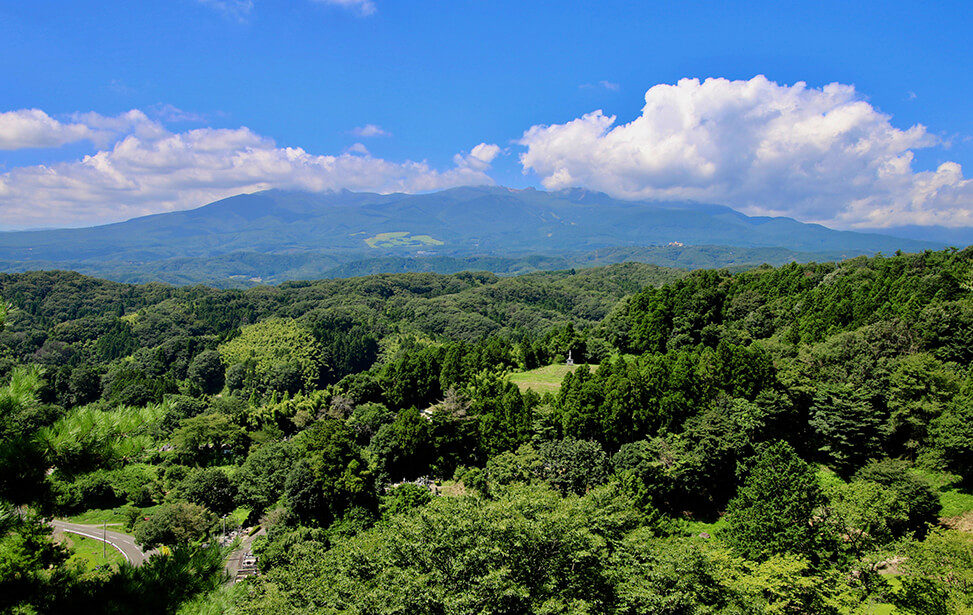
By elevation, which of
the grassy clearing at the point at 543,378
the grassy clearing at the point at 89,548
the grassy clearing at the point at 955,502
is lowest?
the grassy clearing at the point at 89,548

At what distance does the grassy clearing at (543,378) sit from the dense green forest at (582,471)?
4.80 ft

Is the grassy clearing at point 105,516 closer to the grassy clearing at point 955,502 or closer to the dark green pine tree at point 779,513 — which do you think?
the dark green pine tree at point 779,513

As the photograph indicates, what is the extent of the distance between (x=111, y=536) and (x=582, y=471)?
25.1 m

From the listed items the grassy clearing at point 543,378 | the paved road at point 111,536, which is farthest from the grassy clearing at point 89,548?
the grassy clearing at point 543,378

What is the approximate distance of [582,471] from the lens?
1988 cm

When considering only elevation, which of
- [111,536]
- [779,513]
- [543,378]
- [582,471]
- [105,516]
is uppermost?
[543,378]

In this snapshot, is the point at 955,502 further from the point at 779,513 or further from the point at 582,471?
the point at 582,471

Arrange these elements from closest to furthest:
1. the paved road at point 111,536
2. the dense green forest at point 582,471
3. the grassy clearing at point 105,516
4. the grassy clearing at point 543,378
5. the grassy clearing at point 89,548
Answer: the dense green forest at point 582,471
the grassy clearing at point 89,548
the paved road at point 111,536
the grassy clearing at point 105,516
the grassy clearing at point 543,378

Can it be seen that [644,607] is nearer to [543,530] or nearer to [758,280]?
[543,530]

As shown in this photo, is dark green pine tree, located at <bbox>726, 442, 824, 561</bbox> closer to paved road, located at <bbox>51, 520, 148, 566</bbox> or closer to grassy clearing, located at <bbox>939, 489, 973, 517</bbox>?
grassy clearing, located at <bbox>939, 489, 973, 517</bbox>

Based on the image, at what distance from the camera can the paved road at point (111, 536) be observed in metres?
24.4

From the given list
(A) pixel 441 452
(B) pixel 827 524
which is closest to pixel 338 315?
(A) pixel 441 452

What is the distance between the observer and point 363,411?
30.0 meters

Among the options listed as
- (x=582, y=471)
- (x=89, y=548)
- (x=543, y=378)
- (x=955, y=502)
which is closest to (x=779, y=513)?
(x=582, y=471)
